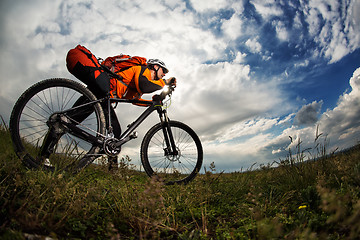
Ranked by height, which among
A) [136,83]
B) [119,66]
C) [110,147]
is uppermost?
[119,66]

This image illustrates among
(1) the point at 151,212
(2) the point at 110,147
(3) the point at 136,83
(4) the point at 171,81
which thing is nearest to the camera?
(1) the point at 151,212

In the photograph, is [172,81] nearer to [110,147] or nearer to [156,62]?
[156,62]

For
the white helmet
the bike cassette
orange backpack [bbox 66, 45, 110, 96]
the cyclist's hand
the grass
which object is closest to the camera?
the grass

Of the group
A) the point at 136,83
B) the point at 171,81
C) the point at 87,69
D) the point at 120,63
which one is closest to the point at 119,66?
the point at 120,63

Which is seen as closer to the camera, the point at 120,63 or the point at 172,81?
the point at 120,63

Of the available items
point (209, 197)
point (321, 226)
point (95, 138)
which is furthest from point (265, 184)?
point (95, 138)

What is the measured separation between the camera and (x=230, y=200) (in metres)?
3.07

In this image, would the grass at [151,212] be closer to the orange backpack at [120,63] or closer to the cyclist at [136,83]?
the cyclist at [136,83]

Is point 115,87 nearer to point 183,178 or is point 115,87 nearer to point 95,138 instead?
point 95,138

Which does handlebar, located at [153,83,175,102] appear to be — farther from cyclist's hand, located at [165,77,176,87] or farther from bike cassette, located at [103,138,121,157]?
bike cassette, located at [103,138,121,157]

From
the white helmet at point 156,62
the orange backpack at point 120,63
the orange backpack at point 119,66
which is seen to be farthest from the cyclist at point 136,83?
the white helmet at point 156,62

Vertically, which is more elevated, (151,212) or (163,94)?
(163,94)

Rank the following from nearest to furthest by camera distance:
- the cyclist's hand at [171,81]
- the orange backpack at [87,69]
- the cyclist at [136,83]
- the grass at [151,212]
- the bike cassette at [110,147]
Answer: the grass at [151,212]
the orange backpack at [87,69]
the bike cassette at [110,147]
the cyclist at [136,83]
the cyclist's hand at [171,81]

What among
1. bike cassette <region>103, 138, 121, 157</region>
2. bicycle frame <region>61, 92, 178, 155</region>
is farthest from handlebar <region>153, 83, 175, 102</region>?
bike cassette <region>103, 138, 121, 157</region>
